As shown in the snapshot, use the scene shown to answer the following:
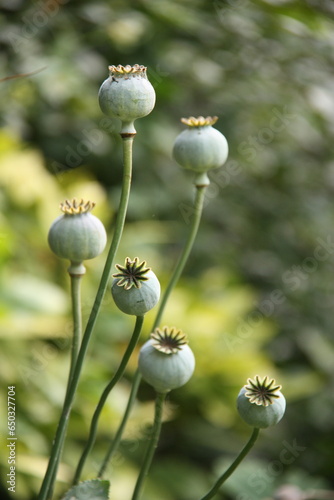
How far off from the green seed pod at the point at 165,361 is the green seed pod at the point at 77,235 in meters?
0.06

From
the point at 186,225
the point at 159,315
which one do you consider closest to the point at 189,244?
the point at 159,315

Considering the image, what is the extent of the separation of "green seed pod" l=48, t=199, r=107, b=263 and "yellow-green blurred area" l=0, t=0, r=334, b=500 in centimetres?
57

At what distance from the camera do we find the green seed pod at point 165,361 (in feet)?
1.19

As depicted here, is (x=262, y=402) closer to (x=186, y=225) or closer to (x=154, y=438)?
(x=154, y=438)

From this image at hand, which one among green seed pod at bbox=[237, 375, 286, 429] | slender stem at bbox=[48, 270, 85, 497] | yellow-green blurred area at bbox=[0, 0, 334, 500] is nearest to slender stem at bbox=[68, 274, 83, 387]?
slender stem at bbox=[48, 270, 85, 497]

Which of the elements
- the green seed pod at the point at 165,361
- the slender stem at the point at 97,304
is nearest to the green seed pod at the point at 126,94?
the slender stem at the point at 97,304

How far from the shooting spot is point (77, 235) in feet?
1.22

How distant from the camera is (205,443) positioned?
1465 millimetres

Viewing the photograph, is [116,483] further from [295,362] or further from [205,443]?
[295,362]

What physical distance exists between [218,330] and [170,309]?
135 mm

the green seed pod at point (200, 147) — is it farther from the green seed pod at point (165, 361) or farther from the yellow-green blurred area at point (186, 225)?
the yellow-green blurred area at point (186, 225)

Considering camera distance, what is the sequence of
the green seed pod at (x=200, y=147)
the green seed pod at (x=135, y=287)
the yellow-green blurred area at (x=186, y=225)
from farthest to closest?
1. the yellow-green blurred area at (x=186, y=225)
2. the green seed pod at (x=200, y=147)
3. the green seed pod at (x=135, y=287)

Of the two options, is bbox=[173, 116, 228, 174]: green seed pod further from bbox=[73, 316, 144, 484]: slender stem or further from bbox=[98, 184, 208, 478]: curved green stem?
bbox=[73, 316, 144, 484]: slender stem

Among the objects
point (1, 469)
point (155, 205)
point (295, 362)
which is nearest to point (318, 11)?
point (155, 205)
